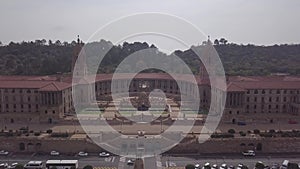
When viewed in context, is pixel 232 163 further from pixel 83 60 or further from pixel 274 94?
pixel 83 60

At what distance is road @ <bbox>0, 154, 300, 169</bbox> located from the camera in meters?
23.4

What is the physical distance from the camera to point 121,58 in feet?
220

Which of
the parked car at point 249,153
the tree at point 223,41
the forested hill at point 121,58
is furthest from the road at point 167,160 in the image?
the tree at point 223,41

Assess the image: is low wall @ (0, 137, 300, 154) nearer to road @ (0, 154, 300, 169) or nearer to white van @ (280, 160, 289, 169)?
road @ (0, 154, 300, 169)

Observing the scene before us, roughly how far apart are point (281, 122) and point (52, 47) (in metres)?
52.0

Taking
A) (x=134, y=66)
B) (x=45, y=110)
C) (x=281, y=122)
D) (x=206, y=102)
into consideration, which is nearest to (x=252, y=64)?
(x=134, y=66)

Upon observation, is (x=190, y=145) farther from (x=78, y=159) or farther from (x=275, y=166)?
(x=78, y=159)

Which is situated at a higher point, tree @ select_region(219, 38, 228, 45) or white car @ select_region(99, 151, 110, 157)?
tree @ select_region(219, 38, 228, 45)

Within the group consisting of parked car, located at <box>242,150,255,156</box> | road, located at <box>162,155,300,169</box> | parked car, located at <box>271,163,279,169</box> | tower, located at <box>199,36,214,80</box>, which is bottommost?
parked car, located at <box>271,163,279,169</box>

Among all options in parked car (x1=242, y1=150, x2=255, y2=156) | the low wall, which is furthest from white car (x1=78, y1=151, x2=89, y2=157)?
parked car (x1=242, y1=150, x2=255, y2=156)

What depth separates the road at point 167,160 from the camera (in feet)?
76.7

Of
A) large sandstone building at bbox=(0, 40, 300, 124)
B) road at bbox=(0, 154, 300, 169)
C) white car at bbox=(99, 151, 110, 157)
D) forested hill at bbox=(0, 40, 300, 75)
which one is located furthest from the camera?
forested hill at bbox=(0, 40, 300, 75)

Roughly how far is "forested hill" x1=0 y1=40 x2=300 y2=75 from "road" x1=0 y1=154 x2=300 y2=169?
94.1 ft

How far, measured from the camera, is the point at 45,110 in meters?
33.1
